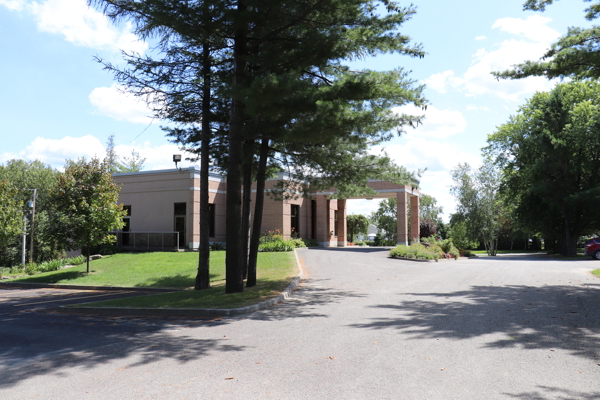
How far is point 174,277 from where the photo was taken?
754 inches

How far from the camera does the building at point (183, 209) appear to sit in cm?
2948

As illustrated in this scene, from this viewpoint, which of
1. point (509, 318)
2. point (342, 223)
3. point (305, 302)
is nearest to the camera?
point (509, 318)

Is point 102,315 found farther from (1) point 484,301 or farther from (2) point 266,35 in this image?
(1) point 484,301

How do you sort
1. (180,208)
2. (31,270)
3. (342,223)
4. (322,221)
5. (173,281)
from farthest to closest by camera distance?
(342,223) → (322,221) → (180,208) → (31,270) → (173,281)

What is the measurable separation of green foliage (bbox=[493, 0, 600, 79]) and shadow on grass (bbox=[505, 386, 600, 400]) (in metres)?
10.2

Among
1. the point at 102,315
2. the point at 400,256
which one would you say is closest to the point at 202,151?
the point at 102,315

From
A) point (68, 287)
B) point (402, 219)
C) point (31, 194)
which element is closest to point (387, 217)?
point (402, 219)

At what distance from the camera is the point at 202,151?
14.0 metres

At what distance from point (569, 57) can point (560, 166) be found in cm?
2427

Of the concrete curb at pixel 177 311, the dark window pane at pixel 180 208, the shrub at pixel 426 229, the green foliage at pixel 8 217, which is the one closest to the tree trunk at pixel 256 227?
the concrete curb at pixel 177 311

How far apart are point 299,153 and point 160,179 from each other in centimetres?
1917

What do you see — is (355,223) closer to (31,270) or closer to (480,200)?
(480,200)

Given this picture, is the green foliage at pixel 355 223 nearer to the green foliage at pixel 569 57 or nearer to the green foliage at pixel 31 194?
the green foliage at pixel 31 194

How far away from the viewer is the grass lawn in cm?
1154
